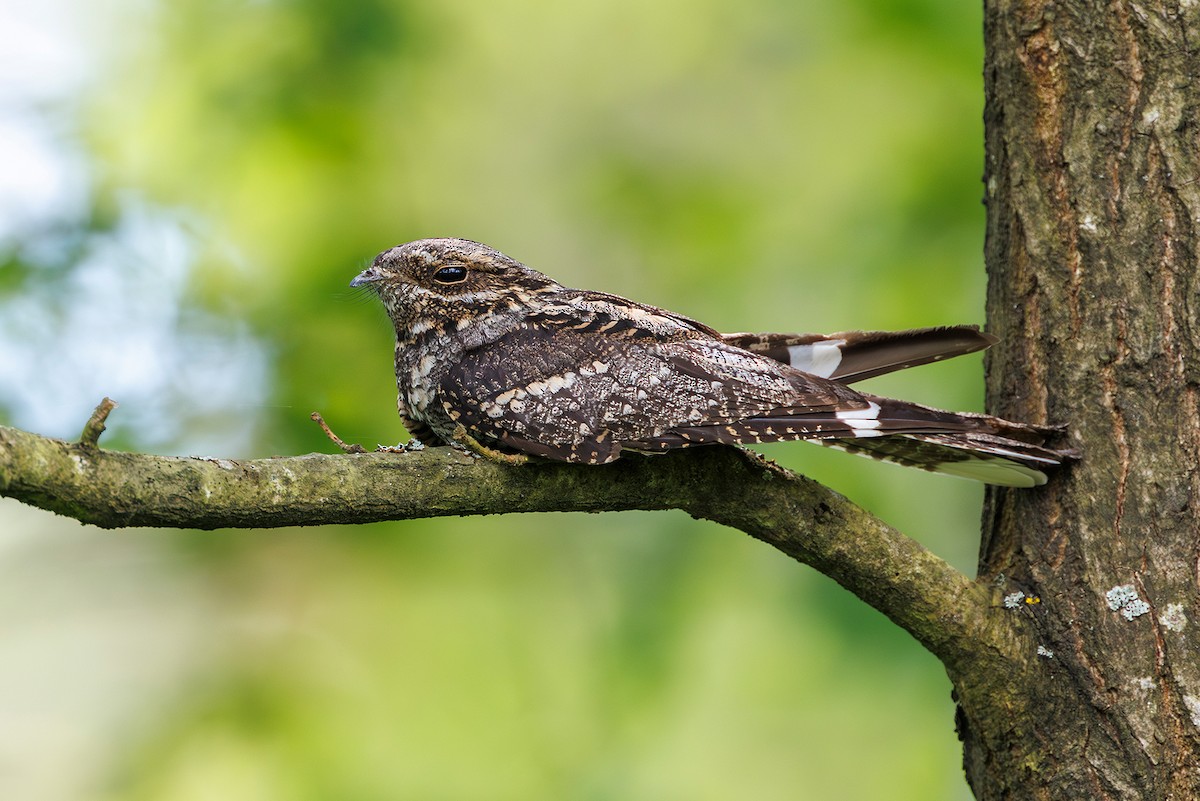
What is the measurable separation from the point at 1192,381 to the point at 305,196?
3.64 m

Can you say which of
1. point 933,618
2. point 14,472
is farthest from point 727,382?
point 14,472

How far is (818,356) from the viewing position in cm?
285

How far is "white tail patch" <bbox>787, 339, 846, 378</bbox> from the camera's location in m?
2.83

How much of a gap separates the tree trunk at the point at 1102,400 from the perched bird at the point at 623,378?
0.49 feet

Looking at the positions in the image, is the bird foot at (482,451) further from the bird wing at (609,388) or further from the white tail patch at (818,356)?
the white tail patch at (818,356)

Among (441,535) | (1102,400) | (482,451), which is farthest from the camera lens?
(441,535)

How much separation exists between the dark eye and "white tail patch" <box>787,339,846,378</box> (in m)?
0.94

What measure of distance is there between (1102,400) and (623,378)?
1125 millimetres

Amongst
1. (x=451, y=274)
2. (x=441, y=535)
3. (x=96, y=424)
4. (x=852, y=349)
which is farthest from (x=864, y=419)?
(x=441, y=535)

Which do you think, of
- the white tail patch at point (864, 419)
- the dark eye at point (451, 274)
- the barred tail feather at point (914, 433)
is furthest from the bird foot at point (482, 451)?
the white tail patch at point (864, 419)

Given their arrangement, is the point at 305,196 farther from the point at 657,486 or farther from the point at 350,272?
the point at 657,486

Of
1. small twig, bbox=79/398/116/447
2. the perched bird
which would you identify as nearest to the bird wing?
the perched bird

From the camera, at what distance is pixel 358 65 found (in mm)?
4855

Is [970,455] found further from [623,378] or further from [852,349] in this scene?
[623,378]
